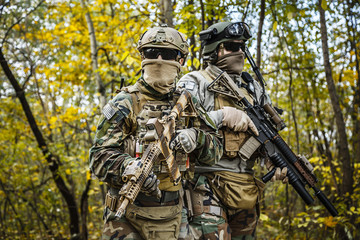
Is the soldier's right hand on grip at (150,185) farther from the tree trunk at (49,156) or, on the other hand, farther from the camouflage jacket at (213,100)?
the tree trunk at (49,156)

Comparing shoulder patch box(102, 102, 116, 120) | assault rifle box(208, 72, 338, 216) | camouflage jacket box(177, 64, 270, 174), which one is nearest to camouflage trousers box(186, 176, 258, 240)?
camouflage jacket box(177, 64, 270, 174)

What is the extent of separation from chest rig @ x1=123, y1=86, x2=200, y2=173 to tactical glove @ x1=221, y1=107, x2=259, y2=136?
61 cm

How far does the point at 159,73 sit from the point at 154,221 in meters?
0.88

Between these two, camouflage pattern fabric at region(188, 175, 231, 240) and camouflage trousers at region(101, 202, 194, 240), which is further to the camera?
camouflage pattern fabric at region(188, 175, 231, 240)

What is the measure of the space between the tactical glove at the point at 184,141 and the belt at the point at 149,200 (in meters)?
0.30

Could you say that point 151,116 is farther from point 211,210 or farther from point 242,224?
point 242,224

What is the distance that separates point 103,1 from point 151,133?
585cm

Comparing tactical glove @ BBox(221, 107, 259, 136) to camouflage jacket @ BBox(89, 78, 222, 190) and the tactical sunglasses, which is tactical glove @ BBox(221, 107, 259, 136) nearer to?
camouflage jacket @ BBox(89, 78, 222, 190)

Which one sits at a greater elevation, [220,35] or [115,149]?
[220,35]

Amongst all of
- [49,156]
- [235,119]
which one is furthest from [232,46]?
[49,156]

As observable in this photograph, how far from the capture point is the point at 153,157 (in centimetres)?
201

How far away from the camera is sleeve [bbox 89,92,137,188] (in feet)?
7.13

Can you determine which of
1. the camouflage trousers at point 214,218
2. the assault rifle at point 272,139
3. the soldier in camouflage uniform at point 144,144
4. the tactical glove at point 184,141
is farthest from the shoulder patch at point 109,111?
the assault rifle at point 272,139

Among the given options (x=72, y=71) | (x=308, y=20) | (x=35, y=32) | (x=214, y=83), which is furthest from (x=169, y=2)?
(x=35, y=32)
